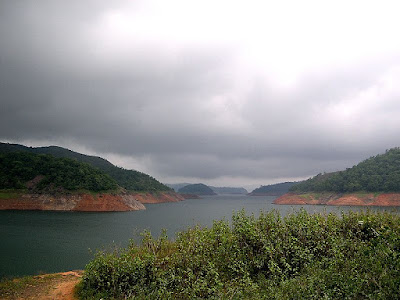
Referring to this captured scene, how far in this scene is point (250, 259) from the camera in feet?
39.6

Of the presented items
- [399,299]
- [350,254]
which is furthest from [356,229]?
[399,299]

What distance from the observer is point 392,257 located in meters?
8.24

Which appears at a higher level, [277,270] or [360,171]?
[360,171]

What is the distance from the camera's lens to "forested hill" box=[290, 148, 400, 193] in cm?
10644

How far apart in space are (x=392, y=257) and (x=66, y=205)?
90030 millimetres

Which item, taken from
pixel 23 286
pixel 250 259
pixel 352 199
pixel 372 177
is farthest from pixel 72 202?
pixel 372 177

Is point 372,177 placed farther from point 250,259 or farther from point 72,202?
point 250,259

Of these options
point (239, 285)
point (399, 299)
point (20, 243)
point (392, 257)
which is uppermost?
point (392, 257)

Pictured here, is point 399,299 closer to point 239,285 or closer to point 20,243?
point 239,285

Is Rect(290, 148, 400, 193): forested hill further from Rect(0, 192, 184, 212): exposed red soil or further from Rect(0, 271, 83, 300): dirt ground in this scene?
Rect(0, 271, 83, 300): dirt ground

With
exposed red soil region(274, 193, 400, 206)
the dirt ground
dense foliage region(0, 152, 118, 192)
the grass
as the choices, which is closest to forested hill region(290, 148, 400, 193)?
exposed red soil region(274, 193, 400, 206)

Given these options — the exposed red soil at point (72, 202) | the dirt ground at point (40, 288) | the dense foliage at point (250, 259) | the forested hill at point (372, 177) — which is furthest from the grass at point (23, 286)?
the forested hill at point (372, 177)

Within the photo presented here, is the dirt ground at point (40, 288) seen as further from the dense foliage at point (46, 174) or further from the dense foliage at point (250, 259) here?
the dense foliage at point (46, 174)

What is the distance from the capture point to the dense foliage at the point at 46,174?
83.2 m
